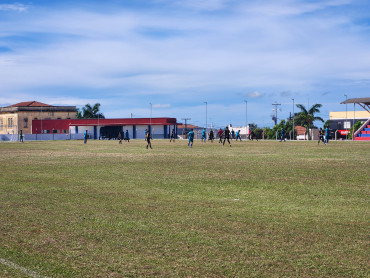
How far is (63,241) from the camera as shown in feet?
26.7

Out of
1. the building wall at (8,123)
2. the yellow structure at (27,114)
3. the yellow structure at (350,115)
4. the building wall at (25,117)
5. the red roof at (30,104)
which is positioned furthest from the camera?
the red roof at (30,104)

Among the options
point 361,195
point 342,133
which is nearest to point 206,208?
Result: point 361,195

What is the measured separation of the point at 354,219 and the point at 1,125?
13226cm

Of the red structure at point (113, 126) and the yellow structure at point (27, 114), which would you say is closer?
the red structure at point (113, 126)

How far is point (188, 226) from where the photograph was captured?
9.35 m

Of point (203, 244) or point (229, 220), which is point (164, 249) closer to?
point (203, 244)

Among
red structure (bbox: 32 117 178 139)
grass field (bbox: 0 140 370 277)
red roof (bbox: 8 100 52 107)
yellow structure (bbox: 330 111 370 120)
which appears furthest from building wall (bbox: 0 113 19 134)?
grass field (bbox: 0 140 370 277)

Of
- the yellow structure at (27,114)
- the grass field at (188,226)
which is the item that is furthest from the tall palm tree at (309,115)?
the grass field at (188,226)

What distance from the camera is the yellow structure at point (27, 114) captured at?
123 m

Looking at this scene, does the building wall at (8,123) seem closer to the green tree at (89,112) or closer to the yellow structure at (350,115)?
the green tree at (89,112)

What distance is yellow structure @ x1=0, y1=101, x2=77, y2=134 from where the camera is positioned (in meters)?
123

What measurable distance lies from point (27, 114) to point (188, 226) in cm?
12153

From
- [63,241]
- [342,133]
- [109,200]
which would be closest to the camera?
[63,241]

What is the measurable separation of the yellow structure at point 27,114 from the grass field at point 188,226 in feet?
359
